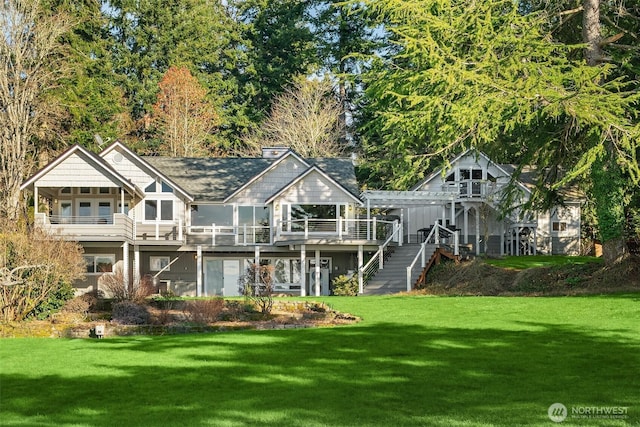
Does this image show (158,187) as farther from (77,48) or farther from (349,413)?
(349,413)

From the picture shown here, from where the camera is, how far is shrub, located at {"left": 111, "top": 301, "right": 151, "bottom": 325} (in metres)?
22.6

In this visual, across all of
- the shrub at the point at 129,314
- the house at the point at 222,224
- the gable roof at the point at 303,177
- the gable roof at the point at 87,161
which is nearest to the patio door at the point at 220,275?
the house at the point at 222,224

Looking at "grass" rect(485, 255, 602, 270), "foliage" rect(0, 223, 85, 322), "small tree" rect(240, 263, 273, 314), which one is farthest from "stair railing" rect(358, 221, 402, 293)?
"foliage" rect(0, 223, 85, 322)

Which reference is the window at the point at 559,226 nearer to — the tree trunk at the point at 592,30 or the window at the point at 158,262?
the tree trunk at the point at 592,30

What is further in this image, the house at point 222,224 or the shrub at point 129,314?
the house at point 222,224

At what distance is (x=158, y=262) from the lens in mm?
39219

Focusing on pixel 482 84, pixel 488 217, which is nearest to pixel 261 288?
pixel 482 84

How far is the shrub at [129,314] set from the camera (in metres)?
22.6

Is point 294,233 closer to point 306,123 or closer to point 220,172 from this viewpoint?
point 220,172

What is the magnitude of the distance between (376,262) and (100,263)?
12.0 meters

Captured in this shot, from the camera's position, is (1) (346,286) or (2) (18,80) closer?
(1) (346,286)

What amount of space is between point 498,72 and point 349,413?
1544cm

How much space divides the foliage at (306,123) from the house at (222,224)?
12.7 metres

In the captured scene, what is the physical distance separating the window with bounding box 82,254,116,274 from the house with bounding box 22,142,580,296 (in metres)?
0.04
